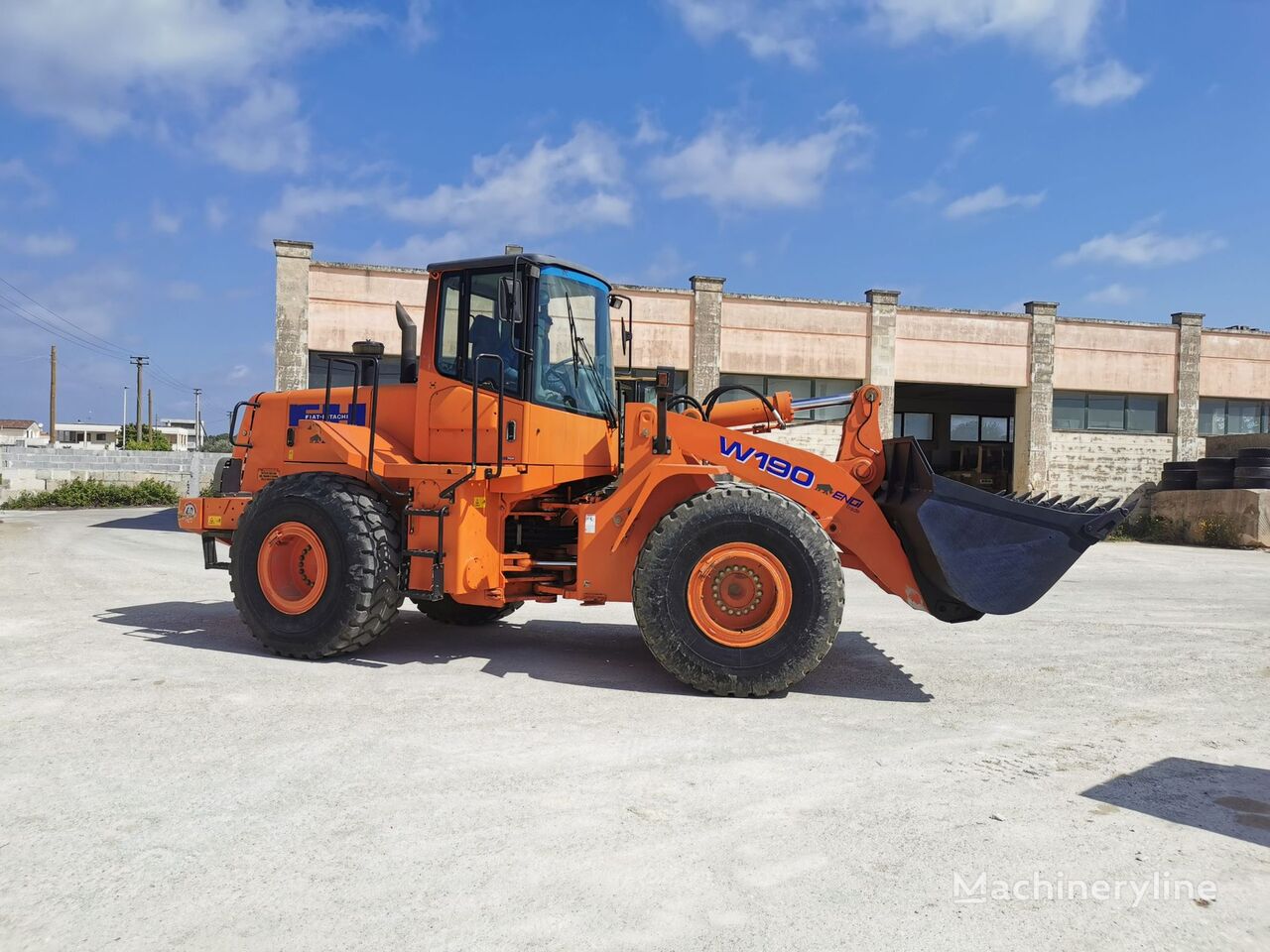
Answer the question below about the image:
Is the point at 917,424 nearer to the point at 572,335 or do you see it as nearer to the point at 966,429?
the point at 966,429

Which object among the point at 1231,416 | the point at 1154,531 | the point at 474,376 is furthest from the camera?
the point at 1231,416

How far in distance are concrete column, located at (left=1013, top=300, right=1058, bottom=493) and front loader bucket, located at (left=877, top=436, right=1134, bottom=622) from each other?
818 inches

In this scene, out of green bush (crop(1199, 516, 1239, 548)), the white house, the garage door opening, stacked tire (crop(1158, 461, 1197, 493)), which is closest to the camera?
green bush (crop(1199, 516, 1239, 548))

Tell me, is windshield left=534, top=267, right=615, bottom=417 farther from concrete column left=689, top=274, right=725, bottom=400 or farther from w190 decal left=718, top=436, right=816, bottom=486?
concrete column left=689, top=274, right=725, bottom=400

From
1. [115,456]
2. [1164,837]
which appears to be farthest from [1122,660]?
[115,456]

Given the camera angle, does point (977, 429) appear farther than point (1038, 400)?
Yes

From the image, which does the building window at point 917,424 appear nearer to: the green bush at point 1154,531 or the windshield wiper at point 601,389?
the green bush at point 1154,531

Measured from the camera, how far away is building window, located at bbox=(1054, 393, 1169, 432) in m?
25.2

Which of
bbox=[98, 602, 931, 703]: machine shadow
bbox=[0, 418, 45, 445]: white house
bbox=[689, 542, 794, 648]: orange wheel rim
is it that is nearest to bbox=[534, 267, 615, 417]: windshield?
bbox=[689, 542, 794, 648]: orange wheel rim

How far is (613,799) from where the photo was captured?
3.81 meters

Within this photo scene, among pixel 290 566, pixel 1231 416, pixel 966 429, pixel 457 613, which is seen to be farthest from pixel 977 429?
pixel 290 566

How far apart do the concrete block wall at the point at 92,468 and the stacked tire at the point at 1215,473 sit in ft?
91.3

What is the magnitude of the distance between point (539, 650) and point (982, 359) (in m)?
20.8

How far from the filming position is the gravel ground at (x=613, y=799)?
282 centimetres
